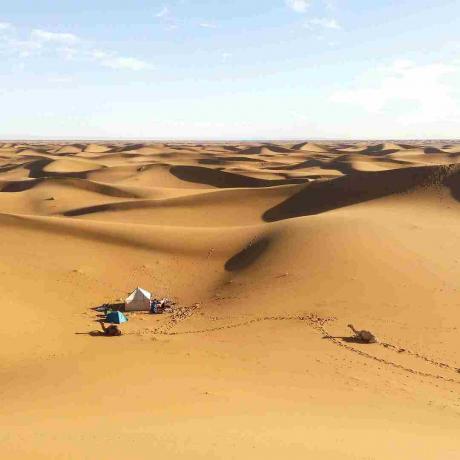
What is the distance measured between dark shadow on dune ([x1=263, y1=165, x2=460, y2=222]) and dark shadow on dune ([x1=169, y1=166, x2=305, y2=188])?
11.9 metres

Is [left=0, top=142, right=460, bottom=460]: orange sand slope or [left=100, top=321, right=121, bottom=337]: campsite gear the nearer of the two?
[left=0, top=142, right=460, bottom=460]: orange sand slope

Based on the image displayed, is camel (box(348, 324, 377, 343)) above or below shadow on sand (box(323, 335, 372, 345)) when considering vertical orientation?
above

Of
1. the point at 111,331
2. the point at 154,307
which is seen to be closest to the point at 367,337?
the point at 111,331

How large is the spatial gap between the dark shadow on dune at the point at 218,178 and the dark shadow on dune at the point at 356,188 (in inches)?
469

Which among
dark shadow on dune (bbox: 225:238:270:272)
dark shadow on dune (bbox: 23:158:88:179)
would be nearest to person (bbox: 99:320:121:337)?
dark shadow on dune (bbox: 225:238:270:272)

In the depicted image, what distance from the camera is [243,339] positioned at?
45.3 feet

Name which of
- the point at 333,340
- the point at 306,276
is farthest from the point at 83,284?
the point at 333,340

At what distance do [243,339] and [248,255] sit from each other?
8129 millimetres

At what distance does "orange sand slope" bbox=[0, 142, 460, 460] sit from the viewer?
27.1 feet

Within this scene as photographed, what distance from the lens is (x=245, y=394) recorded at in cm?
1032

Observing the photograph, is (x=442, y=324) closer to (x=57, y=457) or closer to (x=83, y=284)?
(x=57, y=457)

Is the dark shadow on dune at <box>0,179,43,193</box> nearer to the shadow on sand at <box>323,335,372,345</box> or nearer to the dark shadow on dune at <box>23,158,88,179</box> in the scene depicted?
the dark shadow on dune at <box>23,158,88,179</box>

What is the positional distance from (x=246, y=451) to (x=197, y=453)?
0.74 m

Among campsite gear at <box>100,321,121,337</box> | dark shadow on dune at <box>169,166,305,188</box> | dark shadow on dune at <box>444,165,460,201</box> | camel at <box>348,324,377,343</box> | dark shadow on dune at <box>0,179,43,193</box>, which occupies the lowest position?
campsite gear at <box>100,321,121,337</box>
